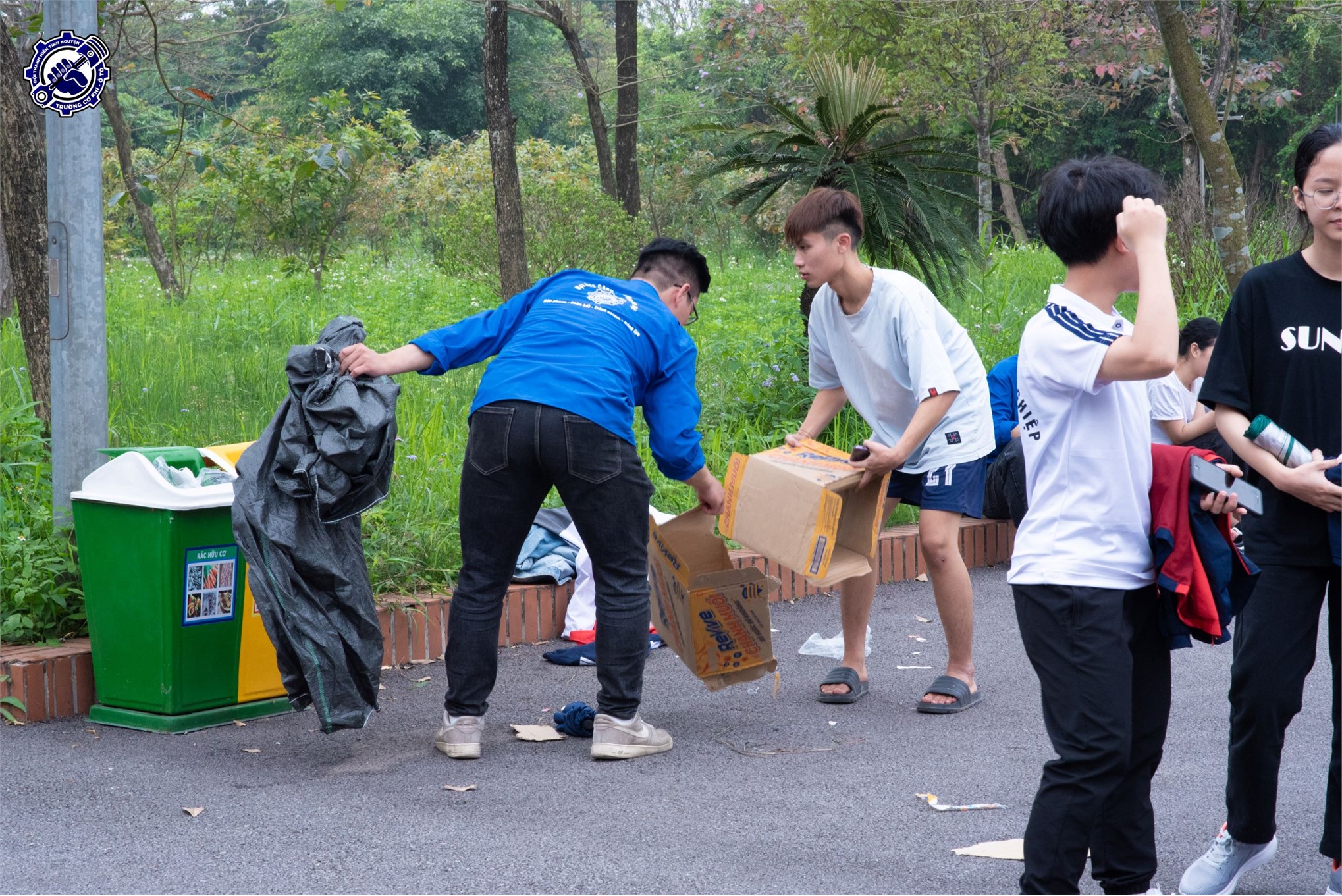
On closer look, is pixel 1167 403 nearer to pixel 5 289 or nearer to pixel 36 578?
pixel 36 578

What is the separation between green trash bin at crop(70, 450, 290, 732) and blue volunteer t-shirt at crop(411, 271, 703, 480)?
92 centimetres

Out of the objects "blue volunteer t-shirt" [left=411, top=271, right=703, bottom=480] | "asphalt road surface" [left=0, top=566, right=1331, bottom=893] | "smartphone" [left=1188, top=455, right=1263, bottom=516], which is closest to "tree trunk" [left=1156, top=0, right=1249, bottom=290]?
"asphalt road surface" [left=0, top=566, right=1331, bottom=893]

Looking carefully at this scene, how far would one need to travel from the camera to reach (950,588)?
15.2 feet

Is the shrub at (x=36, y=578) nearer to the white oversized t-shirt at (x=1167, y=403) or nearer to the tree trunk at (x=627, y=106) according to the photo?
the white oversized t-shirt at (x=1167, y=403)

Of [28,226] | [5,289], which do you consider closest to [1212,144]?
[28,226]

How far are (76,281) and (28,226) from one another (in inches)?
55.7

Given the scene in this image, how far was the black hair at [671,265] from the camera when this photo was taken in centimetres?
432

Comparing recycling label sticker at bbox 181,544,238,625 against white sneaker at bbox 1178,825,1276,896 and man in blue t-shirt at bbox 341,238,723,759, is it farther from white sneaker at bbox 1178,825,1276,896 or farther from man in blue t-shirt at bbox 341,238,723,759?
white sneaker at bbox 1178,825,1276,896

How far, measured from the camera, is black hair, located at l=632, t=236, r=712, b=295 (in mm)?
4316

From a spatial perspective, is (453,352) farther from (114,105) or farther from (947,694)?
(114,105)

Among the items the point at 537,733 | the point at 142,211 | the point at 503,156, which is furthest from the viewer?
the point at 142,211

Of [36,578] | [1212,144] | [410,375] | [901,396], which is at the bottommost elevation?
[36,578]

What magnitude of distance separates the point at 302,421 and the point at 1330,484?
2.78 meters

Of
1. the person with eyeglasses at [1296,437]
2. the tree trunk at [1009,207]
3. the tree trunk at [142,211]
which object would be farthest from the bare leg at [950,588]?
the tree trunk at [1009,207]
